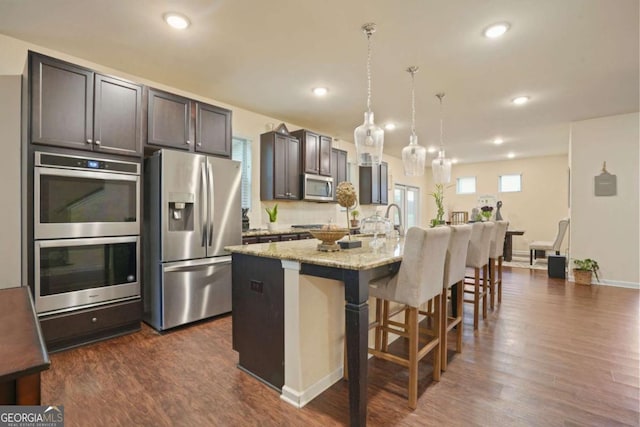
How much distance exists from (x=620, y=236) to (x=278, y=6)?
5909mm

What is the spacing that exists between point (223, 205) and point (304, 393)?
2104 millimetres

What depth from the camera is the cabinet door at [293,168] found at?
4.62 meters

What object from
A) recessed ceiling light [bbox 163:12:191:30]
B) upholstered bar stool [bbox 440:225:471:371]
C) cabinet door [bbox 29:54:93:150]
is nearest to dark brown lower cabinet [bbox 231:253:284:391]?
upholstered bar stool [bbox 440:225:471:371]

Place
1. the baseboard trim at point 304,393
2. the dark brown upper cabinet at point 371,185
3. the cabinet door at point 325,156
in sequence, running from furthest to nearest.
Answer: the dark brown upper cabinet at point 371,185 < the cabinet door at point 325,156 < the baseboard trim at point 304,393

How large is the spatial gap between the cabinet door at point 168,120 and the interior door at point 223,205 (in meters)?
0.39

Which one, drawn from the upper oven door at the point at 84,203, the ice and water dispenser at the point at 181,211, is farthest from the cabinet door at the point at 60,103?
the ice and water dispenser at the point at 181,211

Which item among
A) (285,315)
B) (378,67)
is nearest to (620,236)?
(378,67)

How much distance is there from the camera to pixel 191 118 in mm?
3275

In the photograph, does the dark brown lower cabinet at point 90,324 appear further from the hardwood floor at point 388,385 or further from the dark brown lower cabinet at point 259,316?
the dark brown lower cabinet at point 259,316

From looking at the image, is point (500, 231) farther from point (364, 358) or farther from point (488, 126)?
point (364, 358)

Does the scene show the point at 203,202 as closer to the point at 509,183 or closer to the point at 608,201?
the point at 608,201

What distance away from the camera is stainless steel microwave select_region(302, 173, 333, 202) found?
484cm

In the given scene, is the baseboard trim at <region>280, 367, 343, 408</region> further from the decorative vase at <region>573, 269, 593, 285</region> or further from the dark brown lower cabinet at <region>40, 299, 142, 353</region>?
the decorative vase at <region>573, 269, 593, 285</region>

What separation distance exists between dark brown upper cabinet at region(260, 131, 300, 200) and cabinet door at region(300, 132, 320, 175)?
0.48 ft
